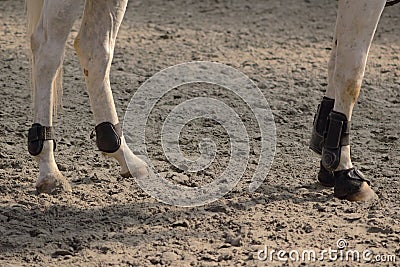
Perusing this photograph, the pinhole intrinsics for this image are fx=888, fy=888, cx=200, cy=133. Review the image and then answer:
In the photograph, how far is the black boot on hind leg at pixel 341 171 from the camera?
4.35 meters

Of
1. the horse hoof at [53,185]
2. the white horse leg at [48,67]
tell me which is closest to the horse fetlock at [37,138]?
the white horse leg at [48,67]

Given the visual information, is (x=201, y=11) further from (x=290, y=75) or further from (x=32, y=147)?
(x=32, y=147)

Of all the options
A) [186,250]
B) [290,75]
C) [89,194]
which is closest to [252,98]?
[290,75]

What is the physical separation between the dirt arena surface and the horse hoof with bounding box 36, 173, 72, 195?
0.05 meters

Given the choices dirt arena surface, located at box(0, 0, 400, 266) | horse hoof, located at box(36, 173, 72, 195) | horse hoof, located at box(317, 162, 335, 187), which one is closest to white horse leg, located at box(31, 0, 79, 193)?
horse hoof, located at box(36, 173, 72, 195)

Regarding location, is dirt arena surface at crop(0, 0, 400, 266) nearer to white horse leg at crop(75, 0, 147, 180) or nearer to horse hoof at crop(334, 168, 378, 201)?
horse hoof at crop(334, 168, 378, 201)

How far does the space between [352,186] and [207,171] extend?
2.70 ft

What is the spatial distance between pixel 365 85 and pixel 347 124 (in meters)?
2.06

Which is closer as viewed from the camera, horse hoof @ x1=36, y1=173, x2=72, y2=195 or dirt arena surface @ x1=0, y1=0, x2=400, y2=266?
dirt arena surface @ x1=0, y1=0, x2=400, y2=266

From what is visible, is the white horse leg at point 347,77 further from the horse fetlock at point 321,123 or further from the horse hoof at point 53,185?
the horse hoof at point 53,185

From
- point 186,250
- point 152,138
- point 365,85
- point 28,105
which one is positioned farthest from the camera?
point 365,85

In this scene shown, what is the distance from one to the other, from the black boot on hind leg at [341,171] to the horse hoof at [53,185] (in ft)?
4.27

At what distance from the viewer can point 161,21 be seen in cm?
806

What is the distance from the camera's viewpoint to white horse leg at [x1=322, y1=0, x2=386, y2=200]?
4.18m
